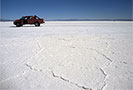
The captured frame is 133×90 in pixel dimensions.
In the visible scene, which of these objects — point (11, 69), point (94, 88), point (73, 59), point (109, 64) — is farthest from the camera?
point (73, 59)

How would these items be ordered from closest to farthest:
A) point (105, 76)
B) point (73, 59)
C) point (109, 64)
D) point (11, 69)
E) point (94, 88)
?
1. point (94, 88)
2. point (105, 76)
3. point (11, 69)
4. point (109, 64)
5. point (73, 59)

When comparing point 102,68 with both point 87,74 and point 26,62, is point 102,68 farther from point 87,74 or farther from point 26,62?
point 26,62

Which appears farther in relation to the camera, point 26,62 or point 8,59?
point 8,59

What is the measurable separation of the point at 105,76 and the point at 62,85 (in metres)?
1.06

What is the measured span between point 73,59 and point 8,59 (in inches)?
85.4

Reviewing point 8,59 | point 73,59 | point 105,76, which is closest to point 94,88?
point 105,76

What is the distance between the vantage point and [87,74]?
107 inches

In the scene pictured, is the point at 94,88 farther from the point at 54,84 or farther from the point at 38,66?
the point at 38,66

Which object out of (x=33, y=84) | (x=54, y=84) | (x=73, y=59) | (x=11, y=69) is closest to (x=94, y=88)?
(x=54, y=84)

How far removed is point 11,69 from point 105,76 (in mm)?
2430

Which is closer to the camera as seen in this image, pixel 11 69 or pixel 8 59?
pixel 11 69

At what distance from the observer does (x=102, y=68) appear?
9.90 feet

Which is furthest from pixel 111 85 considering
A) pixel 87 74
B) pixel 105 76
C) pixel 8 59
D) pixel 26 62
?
pixel 8 59

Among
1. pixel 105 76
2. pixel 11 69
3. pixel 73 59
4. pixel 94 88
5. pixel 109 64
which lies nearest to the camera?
pixel 94 88
